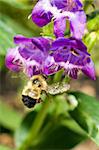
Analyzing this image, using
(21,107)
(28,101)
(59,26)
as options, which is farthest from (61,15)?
(21,107)

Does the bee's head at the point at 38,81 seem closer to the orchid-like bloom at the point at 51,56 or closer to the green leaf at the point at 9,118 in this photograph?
the orchid-like bloom at the point at 51,56

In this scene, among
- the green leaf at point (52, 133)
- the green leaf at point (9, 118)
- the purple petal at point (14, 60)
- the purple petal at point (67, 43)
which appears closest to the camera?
the purple petal at point (67, 43)

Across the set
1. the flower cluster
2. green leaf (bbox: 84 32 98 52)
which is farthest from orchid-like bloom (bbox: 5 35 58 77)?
green leaf (bbox: 84 32 98 52)

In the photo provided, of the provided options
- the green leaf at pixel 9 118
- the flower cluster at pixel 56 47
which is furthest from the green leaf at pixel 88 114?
the green leaf at pixel 9 118

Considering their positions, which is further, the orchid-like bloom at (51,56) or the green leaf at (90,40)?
the green leaf at (90,40)

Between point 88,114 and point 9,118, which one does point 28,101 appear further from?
point 9,118

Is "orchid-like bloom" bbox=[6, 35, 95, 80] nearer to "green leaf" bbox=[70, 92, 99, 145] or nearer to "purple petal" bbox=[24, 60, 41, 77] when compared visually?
"purple petal" bbox=[24, 60, 41, 77]
